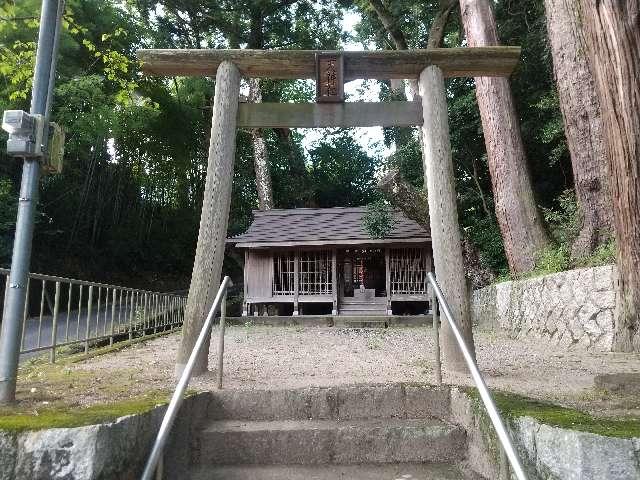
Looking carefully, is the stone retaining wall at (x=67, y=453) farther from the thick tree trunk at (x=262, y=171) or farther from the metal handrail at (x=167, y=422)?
the thick tree trunk at (x=262, y=171)

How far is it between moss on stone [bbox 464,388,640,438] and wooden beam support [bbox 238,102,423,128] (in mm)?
2758

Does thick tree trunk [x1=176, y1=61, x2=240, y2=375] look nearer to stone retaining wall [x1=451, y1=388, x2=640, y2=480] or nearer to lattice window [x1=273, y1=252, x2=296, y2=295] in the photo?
stone retaining wall [x1=451, y1=388, x2=640, y2=480]

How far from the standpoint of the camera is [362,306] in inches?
598

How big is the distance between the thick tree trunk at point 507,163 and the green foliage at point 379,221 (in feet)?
16.0

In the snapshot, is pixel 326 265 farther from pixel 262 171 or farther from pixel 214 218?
pixel 214 218

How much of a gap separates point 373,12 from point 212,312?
14556mm

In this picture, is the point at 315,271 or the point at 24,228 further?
the point at 315,271

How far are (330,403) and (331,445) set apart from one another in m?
0.34

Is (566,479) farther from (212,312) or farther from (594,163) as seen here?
(594,163)

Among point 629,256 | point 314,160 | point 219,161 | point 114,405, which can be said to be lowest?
point 114,405

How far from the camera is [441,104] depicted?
448 centimetres

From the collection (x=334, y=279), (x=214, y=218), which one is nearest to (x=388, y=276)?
(x=334, y=279)

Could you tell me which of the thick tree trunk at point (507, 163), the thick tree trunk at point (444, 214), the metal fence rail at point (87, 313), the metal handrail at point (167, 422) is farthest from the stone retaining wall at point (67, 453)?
the thick tree trunk at point (507, 163)

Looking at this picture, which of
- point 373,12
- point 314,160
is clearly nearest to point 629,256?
point 373,12
